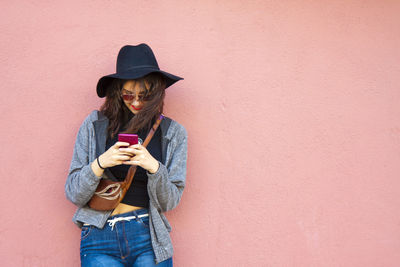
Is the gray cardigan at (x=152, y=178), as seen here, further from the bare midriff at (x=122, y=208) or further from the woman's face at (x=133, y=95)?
the woman's face at (x=133, y=95)

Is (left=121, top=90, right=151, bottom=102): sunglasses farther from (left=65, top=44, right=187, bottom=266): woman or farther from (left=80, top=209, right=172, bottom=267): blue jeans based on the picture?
(left=80, top=209, right=172, bottom=267): blue jeans

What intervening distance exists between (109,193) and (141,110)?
1.68 feet

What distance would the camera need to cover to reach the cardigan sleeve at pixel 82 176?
6.44ft

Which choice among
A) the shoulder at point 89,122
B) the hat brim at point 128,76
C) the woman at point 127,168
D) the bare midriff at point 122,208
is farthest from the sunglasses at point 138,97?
the bare midriff at point 122,208

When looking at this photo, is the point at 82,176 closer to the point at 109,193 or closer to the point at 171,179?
the point at 109,193

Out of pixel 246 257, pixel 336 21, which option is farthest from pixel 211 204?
pixel 336 21

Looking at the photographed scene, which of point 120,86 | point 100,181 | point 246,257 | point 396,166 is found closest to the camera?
point 100,181

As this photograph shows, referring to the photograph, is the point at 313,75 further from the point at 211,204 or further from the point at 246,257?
the point at 246,257

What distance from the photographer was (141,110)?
2131mm

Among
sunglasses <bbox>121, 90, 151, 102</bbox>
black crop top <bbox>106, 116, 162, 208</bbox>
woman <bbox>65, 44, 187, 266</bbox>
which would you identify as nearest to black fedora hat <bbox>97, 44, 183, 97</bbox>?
woman <bbox>65, 44, 187, 266</bbox>

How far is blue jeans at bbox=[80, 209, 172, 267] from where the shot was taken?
204cm

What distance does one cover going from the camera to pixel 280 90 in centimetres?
272

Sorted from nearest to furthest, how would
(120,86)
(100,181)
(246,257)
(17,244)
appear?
(100,181)
(120,86)
(17,244)
(246,257)

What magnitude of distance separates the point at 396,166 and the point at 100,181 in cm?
225
